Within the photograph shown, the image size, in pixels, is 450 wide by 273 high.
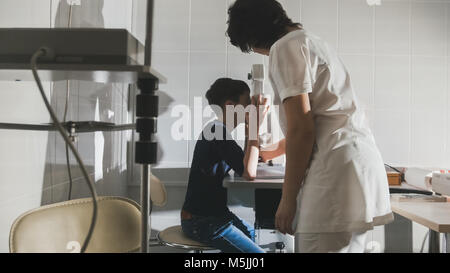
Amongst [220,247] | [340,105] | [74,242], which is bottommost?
[220,247]

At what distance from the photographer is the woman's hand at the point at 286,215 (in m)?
0.83

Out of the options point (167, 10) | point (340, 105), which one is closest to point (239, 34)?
point (340, 105)

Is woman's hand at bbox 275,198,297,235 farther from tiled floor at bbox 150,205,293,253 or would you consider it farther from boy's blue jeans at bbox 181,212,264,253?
tiled floor at bbox 150,205,293,253

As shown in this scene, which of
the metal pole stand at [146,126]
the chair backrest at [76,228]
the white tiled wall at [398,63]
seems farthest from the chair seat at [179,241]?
the white tiled wall at [398,63]

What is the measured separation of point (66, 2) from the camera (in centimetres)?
130

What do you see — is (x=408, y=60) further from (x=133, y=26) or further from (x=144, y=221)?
(x=144, y=221)

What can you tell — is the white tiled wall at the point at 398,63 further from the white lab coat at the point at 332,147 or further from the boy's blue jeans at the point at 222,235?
the white lab coat at the point at 332,147

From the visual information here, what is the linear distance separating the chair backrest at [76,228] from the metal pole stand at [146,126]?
1.19 feet

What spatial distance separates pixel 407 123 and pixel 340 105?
62.9 inches

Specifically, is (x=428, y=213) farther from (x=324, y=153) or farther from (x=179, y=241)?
(x=179, y=241)

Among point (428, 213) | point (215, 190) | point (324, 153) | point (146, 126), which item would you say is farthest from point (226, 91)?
point (146, 126)

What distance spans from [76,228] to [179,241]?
557mm

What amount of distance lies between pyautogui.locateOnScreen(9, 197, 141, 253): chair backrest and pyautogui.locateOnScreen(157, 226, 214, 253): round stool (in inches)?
17.5

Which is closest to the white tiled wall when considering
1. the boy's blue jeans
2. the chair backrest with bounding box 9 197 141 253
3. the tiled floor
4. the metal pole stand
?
the tiled floor
